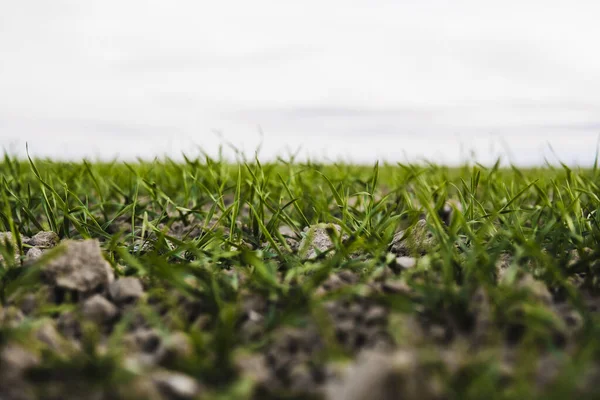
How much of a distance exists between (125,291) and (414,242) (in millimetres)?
922

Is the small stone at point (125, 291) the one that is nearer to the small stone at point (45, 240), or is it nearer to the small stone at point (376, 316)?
the small stone at point (376, 316)

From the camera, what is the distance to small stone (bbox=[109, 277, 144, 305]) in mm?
1385

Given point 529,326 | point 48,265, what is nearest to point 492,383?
point 529,326

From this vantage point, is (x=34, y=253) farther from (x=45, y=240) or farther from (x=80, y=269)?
(x=80, y=269)

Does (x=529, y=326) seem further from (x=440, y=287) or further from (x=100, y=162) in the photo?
(x=100, y=162)

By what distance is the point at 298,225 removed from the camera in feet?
7.07

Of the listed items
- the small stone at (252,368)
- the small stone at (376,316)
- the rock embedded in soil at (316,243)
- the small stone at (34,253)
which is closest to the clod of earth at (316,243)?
the rock embedded in soil at (316,243)

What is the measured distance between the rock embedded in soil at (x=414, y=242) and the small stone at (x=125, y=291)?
0.82 meters

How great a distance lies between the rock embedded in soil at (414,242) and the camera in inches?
71.4

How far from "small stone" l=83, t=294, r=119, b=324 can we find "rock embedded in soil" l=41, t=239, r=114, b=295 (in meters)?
0.10

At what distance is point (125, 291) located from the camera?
1.39 m

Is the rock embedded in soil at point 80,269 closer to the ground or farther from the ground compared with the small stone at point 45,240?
farther from the ground

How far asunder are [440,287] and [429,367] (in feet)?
1.35

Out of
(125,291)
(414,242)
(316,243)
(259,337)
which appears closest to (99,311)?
(125,291)
